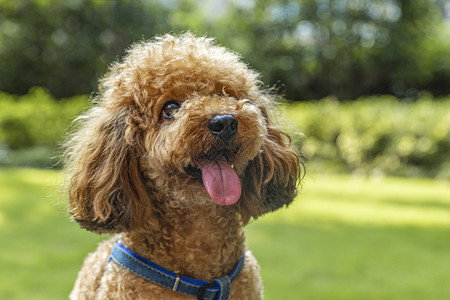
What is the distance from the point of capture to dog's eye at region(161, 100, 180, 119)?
6.04 feet

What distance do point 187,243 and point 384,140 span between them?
812cm

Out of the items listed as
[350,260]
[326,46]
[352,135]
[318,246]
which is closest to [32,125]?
[352,135]

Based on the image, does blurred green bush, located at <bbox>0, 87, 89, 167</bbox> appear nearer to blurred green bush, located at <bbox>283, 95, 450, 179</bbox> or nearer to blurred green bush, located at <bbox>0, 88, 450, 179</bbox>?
blurred green bush, located at <bbox>0, 88, 450, 179</bbox>

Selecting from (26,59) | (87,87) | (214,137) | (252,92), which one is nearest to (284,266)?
(252,92)

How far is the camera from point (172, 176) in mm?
1816

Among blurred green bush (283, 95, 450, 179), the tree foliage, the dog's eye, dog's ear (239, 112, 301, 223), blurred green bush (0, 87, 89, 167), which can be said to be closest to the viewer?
the dog's eye

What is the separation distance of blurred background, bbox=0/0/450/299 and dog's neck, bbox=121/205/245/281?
1.56 ft

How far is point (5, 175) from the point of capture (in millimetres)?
8109

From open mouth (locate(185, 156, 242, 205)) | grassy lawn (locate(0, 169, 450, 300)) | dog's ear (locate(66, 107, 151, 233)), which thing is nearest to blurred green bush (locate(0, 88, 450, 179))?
grassy lawn (locate(0, 169, 450, 300))

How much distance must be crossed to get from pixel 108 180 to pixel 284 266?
2645mm

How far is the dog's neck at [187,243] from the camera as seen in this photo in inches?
75.8

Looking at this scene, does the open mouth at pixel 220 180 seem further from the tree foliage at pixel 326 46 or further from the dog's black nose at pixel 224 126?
the tree foliage at pixel 326 46

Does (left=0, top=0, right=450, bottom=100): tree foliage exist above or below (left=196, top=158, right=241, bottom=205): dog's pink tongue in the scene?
above

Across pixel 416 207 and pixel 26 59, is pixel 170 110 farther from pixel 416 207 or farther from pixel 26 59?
pixel 26 59
